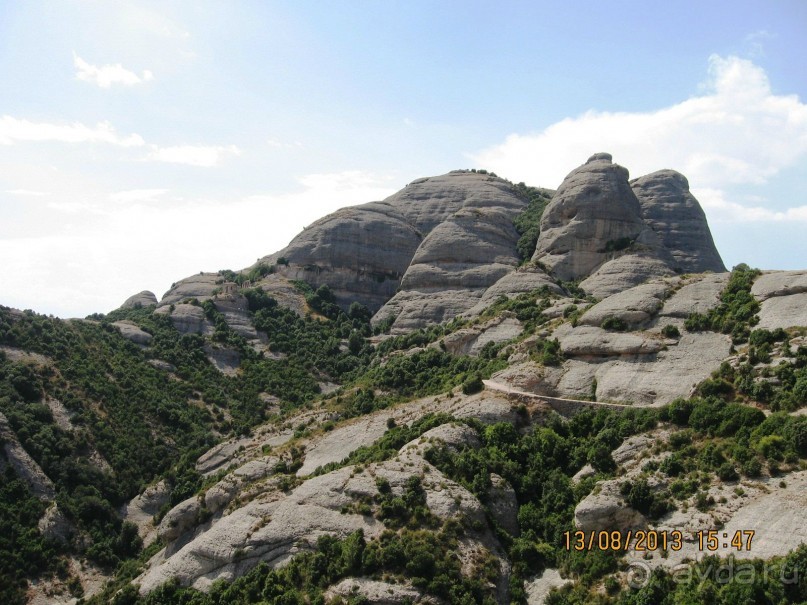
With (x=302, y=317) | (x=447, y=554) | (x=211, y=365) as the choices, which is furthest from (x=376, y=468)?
(x=302, y=317)

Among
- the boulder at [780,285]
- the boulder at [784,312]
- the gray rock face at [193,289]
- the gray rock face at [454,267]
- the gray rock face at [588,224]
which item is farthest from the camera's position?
the gray rock face at [193,289]

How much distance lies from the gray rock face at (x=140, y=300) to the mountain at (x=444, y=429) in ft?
29.3

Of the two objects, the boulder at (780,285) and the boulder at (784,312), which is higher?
the boulder at (780,285)

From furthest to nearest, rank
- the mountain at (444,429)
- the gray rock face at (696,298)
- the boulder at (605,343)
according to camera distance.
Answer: the gray rock face at (696,298), the boulder at (605,343), the mountain at (444,429)

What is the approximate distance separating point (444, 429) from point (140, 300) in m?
68.8

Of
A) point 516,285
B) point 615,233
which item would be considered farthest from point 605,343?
point 615,233

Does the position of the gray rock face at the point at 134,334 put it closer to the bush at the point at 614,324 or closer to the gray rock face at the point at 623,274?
the gray rock face at the point at 623,274

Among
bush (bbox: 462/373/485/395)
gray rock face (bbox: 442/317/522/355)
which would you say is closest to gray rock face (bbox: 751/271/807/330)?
bush (bbox: 462/373/485/395)

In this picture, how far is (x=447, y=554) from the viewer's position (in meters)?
38.9

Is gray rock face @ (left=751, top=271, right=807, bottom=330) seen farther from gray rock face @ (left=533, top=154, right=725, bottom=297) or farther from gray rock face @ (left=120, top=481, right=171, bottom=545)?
gray rock face @ (left=120, top=481, right=171, bottom=545)

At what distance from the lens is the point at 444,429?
48188mm
